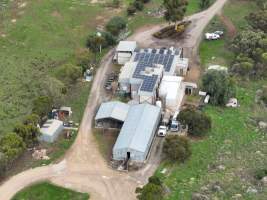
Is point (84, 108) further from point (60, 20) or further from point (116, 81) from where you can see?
point (60, 20)

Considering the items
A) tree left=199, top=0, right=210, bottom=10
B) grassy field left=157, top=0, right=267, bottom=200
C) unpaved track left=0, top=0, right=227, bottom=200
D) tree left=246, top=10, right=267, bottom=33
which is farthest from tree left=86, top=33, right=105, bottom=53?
tree left=246, top=10, right=267, bottom=33

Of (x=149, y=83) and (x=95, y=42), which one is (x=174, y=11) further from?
(x=149, y=83)

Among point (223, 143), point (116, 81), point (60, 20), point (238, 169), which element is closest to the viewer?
point (238, 169)

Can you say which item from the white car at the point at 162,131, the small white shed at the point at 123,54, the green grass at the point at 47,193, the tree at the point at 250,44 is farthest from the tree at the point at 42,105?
the tree at the point at 250,44

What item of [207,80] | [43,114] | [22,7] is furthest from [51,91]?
[22,7]

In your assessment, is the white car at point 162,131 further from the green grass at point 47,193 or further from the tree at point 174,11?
the tree at point 174,11

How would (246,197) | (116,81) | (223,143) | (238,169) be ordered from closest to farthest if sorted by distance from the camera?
1. (246,197)
2. (238,169)
3. (223,143)
4. (116,81)

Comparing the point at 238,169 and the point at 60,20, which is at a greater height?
the point at 60,20

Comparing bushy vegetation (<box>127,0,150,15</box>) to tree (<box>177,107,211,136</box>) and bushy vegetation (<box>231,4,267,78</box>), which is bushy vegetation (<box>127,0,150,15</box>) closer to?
bushy vegetation (<box>231,4,267,78</box>)
